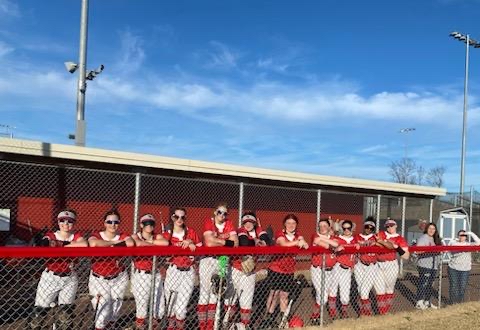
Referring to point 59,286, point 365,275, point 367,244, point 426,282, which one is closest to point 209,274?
point 59,286

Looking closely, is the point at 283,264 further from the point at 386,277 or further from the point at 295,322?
the point at 386,277

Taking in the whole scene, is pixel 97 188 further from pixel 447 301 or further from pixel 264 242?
pixel 447 301

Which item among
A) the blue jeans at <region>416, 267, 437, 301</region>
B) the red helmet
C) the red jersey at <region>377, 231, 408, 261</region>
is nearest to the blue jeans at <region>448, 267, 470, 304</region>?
the blue jeans at <region>416, 267, 437, 301</region>

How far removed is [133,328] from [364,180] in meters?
9.09

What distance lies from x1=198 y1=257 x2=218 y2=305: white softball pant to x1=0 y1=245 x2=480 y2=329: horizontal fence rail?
0.01 meters

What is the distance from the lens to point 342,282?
737cm

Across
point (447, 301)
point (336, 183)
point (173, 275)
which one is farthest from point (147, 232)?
point (336, 183)

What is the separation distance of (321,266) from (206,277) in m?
1.52

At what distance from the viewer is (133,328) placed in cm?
593

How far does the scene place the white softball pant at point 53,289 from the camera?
17.4 feet

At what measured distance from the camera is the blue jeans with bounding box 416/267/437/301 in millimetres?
8289

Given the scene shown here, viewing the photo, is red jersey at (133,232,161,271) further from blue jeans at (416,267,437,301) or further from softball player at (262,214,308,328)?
blue jeans at (416,267,437,301)

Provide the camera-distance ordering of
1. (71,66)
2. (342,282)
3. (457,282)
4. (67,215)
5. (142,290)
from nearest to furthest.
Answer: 1. (67,215)
2. (142,290)
3. (342,282)
4. (457,282)
5. (71,66)

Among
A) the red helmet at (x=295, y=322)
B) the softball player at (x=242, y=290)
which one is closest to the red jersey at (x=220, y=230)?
the softball player at (x=242, y=290)
